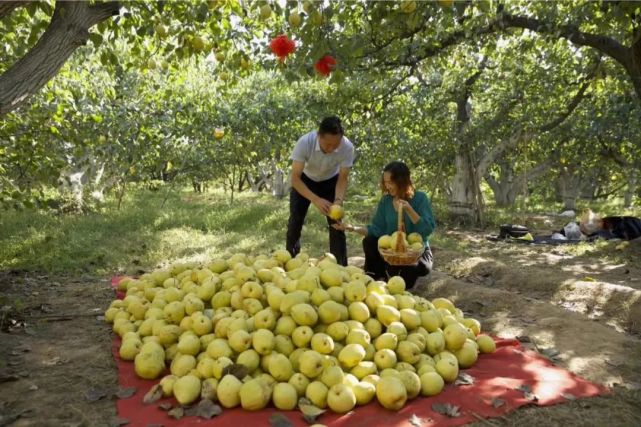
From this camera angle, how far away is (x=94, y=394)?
112 inches

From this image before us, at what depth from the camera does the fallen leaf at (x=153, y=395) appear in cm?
275

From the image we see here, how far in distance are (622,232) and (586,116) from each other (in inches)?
143

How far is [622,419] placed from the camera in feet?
8.46

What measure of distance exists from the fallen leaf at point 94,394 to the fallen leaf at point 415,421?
1.83 meters

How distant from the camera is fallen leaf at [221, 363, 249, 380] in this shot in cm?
276

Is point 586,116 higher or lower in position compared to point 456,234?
higher

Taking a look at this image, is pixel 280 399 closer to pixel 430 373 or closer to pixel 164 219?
pixel 430 373

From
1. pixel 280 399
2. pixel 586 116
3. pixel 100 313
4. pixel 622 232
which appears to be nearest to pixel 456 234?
pixel 622 232

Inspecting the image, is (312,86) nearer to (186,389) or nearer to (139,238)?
(139,238)

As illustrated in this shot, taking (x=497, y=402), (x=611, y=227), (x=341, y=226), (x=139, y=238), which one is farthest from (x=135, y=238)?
(x=611, y=227)

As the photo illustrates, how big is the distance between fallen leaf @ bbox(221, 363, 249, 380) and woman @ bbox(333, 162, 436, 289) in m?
2.07

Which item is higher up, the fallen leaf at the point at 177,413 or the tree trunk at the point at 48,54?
the tree trunk at the point at 48,54

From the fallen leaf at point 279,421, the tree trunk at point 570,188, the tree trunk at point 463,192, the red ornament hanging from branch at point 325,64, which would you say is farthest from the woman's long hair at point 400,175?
the tree trunk at point 570,188

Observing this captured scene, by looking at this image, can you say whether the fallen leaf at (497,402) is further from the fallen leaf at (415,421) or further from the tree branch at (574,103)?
the tree branch at (574,103)
